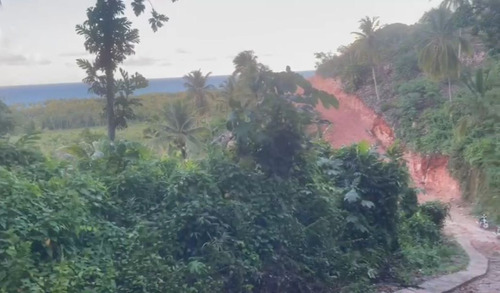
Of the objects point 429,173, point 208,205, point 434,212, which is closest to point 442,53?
A: point 429,173

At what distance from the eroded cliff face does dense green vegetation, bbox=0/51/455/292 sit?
13754mm

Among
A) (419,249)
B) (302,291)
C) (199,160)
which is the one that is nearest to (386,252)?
(419,249)

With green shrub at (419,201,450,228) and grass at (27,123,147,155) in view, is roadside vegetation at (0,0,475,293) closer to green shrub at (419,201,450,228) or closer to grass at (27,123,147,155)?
grass at (27,123,147,155)

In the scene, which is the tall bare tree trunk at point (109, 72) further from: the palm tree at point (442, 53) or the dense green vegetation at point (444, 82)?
the palm tree at point (442, 53)

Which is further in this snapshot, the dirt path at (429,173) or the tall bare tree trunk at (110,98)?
the dirt path at (429,173)

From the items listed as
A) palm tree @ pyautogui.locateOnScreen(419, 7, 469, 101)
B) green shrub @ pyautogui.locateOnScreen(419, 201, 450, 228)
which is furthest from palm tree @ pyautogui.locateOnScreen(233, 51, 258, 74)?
palm tree @ pyautogui.locateOnScreen(419, 7, 469, 101)

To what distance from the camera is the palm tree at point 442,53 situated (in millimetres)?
28125

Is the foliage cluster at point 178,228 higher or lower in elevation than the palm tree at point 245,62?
lower

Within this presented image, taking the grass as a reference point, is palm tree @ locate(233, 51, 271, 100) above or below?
above

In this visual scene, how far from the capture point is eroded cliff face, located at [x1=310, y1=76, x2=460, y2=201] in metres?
26.0

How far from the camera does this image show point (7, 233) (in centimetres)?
507

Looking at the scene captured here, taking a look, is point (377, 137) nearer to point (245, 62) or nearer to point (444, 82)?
point (444, 82)

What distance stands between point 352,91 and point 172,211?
32.4m

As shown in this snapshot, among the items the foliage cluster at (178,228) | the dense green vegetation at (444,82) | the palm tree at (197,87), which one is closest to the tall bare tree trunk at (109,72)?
the foliage cluster at (178,228)
